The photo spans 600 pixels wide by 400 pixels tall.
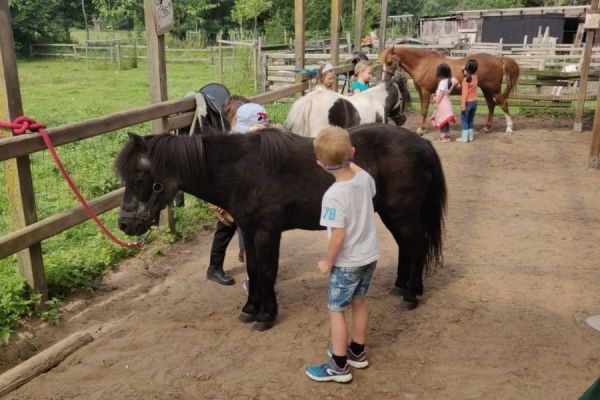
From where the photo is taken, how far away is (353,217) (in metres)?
2.80

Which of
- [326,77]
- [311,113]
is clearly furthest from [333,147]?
[326,77]

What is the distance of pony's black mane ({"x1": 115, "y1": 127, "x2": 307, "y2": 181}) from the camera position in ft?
11.0

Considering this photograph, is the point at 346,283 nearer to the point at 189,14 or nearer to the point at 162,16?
the point at 162,16

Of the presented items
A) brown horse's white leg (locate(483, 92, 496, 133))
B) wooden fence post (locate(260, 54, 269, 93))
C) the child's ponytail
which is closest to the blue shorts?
the child's ponytail

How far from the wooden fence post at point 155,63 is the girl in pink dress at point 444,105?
617 cm

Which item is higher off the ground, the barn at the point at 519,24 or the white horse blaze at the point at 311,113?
the barn at the point at 519,24

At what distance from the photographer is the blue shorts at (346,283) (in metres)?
2.90

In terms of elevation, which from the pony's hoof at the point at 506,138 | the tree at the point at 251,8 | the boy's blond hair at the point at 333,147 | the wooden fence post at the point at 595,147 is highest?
the tree at the point at 251,8

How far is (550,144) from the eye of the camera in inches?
385

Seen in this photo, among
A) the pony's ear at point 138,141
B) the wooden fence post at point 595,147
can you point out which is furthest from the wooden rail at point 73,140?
the wooden fence post at point 595,147

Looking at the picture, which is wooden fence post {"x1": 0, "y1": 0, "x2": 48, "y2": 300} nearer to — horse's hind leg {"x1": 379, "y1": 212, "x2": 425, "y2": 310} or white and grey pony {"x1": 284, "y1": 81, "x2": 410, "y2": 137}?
horse's hind leg {"x1": 379, "y1": 212, "x2": 425, "y2": 310}

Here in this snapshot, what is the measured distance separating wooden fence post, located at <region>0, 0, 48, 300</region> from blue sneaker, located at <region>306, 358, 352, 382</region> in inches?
83.1

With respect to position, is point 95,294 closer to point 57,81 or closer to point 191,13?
point 57,81

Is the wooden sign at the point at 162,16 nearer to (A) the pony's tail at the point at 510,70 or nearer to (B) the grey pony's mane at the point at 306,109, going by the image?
(B) the grey pony's mane at the point at 306,109
